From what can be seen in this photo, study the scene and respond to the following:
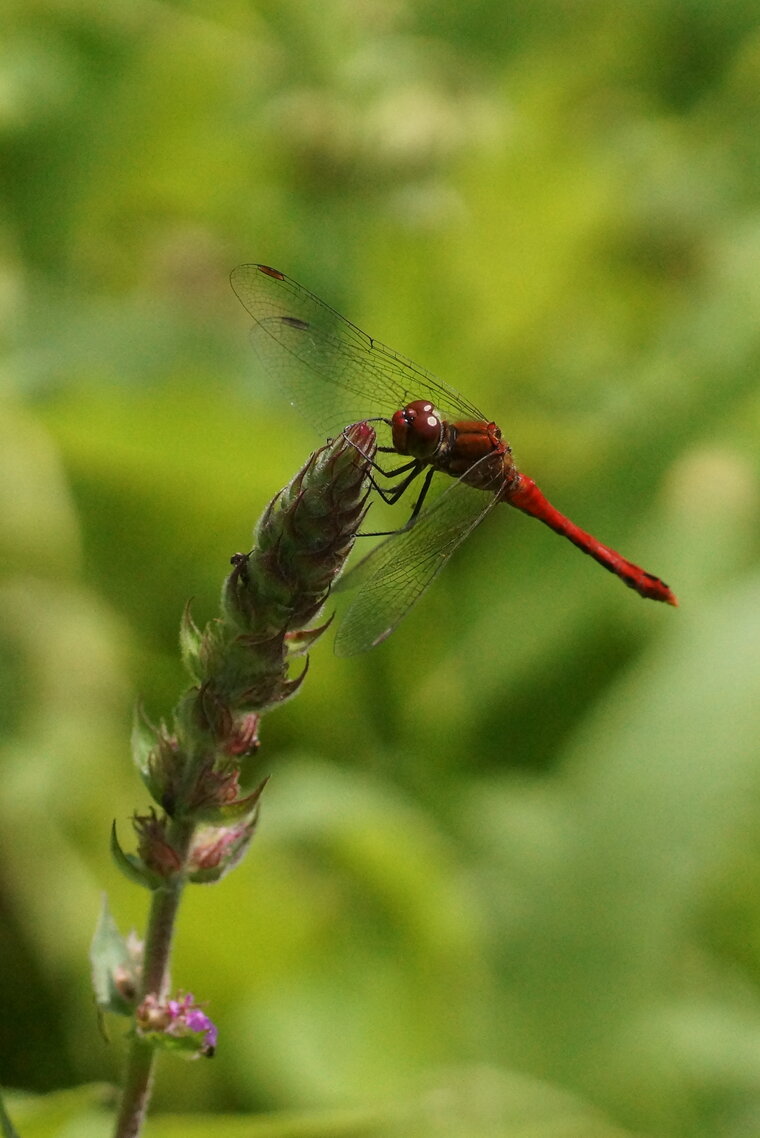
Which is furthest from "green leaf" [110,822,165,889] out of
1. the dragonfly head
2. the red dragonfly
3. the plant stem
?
the dragonfly head

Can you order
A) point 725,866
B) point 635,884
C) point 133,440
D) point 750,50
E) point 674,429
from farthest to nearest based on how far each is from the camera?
point 750,50 < point 674,429 < point 133,440 < point 725,866 < point 635,884

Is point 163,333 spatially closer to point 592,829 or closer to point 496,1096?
point 592,829

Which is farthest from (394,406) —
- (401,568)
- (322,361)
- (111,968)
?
(111,968)

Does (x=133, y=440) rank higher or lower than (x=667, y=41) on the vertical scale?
lower

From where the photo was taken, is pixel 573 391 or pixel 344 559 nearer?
pixel 344 559

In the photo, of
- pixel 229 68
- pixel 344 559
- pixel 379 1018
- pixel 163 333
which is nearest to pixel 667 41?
pixel 229 68

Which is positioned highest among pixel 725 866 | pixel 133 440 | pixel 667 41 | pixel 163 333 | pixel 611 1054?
pixel 667 41

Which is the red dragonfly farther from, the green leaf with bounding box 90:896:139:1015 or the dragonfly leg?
the green leaf with bounding box 90:896:139:1015

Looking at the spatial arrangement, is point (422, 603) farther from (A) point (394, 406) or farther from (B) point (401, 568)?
(B) point (401, 568)

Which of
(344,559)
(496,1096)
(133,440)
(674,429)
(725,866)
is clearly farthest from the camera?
(674,429)
